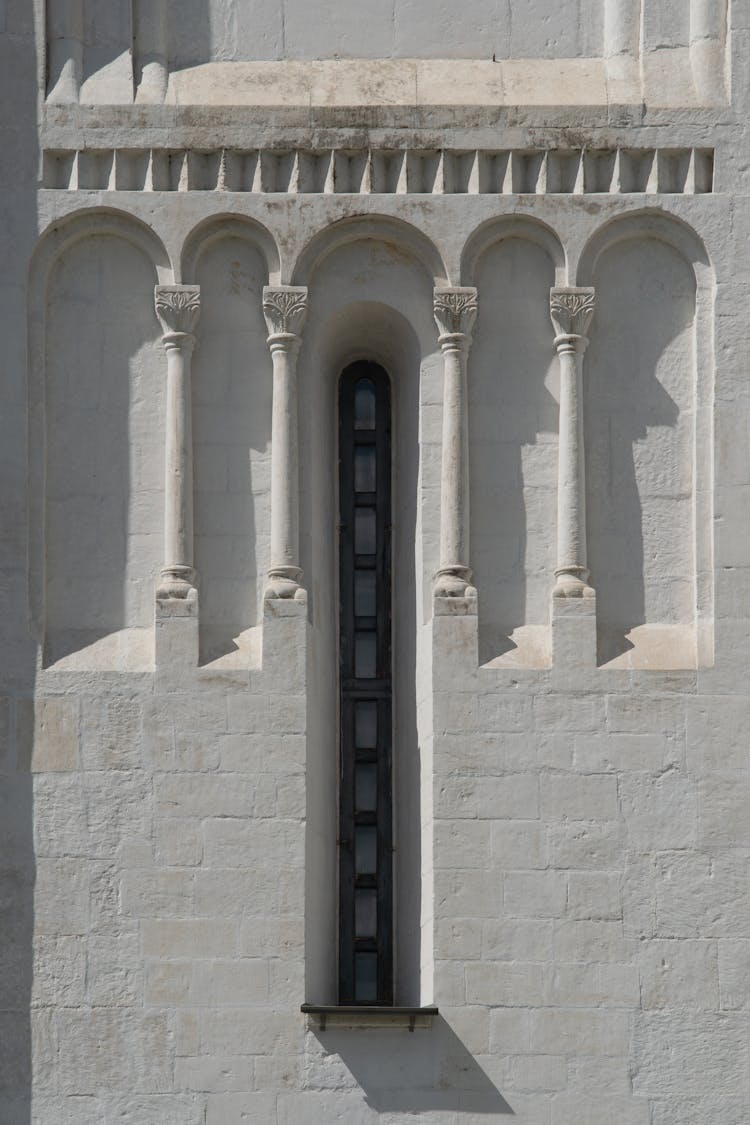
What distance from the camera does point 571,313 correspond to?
20.0 meters

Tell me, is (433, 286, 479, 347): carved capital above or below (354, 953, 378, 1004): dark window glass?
above

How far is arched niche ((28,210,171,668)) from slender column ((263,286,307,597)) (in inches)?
28.1

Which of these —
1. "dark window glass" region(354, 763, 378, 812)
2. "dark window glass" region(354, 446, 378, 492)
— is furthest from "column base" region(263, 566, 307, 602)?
"dark window glass" region(354, 763, 378, 812)

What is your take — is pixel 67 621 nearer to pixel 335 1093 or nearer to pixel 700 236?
pixel 335 1093

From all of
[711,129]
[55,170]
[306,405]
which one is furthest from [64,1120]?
[711,129]

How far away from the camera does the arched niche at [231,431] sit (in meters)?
19.8

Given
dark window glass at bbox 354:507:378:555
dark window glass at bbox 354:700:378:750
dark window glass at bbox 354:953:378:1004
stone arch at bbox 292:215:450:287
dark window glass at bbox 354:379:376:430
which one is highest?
stone arch at bbox 292:215:450:287

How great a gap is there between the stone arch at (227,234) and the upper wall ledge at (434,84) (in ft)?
2.59

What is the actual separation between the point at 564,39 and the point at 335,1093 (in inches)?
272

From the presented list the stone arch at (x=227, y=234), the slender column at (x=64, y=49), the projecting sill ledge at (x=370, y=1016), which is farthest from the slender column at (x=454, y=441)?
the slender column at (x=64, y=49)

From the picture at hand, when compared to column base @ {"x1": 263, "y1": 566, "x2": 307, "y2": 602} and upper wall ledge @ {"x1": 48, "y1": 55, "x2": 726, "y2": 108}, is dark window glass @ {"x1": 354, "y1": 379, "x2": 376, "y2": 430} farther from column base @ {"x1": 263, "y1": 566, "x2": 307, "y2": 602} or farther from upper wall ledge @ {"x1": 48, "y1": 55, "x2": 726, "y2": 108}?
upper wall ledge @ {"x1": 48, "y1": 55, "x2": 726, "y2": 108}

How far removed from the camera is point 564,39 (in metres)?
20.8

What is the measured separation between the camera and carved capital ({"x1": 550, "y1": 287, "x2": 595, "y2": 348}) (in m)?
20.0

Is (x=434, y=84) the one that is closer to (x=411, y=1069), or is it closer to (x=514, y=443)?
(x=514, y=443)
